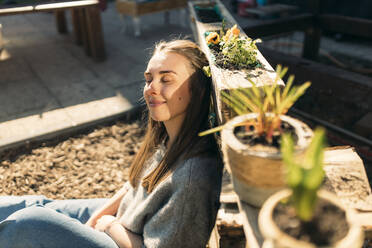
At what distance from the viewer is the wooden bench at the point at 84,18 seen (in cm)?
554

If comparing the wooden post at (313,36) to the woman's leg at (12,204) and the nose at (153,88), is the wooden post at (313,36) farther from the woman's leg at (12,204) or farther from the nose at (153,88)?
the woman's leg at (12,204)

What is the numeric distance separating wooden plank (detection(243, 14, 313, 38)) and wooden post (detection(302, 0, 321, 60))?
0.10 metres

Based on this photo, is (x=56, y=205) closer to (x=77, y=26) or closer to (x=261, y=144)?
(x=261, y=144)

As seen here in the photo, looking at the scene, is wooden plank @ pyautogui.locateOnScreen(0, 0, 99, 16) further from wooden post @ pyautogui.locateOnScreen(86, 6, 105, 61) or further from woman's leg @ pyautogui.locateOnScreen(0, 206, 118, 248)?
woman's leg @ pyautogui.locateOnScreen(0, 206, 118, 248)

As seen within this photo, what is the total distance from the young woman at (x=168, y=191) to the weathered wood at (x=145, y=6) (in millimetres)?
6121

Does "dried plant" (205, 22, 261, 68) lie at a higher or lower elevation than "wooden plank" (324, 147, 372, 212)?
higher

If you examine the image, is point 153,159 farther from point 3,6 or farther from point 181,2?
point 181,2

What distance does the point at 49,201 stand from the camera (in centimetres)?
256

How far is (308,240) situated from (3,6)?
619 cm

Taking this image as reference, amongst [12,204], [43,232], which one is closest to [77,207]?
[12,204]

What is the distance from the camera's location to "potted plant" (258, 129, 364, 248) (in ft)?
2.75

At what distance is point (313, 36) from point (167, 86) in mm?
5312

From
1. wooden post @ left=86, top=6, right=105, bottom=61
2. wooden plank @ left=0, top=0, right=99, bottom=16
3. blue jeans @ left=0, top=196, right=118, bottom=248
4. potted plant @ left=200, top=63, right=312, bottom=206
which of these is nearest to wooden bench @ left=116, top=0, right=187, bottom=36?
wooden post @ left=86, top=6, right=105, bottom=61

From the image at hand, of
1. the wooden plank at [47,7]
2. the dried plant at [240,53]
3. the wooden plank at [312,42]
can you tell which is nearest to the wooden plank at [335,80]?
the wooden plank at [312,42]
